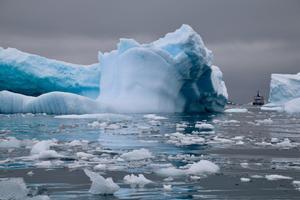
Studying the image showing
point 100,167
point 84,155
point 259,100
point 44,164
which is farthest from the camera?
point 259,100

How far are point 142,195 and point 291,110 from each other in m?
40.6

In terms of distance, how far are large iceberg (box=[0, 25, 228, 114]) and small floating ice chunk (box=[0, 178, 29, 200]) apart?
66.5 ft

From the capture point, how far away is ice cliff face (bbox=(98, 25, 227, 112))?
28688 millimetres

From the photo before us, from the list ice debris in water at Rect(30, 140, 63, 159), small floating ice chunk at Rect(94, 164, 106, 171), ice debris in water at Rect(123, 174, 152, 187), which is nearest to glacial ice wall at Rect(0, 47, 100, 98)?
ice debris in water at Rect(30, 140, 63, 159)

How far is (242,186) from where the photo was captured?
658 centimetres

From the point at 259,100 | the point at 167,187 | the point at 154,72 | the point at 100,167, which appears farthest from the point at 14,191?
the point at 259,100

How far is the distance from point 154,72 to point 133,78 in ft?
4.40

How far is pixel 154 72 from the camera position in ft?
95.8

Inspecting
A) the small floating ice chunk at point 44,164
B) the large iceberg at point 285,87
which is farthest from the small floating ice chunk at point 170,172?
the large iceberg at point 285,87

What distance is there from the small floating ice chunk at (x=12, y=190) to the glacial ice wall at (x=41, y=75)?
2427 cm

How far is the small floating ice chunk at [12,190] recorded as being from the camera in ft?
17.8

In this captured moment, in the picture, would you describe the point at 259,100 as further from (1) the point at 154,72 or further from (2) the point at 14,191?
(2) the point at 14,191

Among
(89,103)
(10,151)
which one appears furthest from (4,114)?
(10,151)

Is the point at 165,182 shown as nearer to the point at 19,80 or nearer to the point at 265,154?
the point at 265,154
